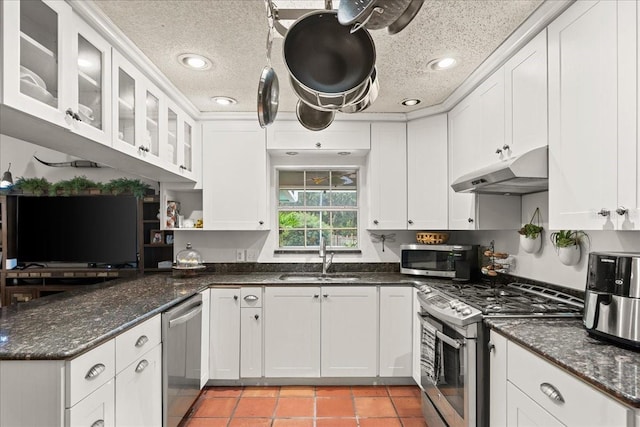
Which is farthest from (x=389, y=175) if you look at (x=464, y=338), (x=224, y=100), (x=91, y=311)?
(x=91, y=311)

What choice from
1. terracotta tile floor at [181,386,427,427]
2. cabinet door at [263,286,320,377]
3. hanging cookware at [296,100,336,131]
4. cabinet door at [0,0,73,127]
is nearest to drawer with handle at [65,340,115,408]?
cabinet door at [0,0,73,127]

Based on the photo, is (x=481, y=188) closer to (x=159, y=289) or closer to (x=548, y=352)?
(x=548, y=352)

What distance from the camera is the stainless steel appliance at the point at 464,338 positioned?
179 cm

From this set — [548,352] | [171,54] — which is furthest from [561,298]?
[171,54]

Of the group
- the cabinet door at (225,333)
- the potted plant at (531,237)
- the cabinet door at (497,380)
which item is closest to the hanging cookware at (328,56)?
the cabinet door at (497,380)

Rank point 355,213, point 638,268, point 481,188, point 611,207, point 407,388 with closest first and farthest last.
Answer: point 638,268
point 611,207
point 481,188
point 407,388
point 355,213

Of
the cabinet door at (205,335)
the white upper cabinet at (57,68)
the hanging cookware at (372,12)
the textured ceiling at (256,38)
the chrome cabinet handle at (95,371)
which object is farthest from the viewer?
the cabinet door at (205,335)

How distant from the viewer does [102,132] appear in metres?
1.80

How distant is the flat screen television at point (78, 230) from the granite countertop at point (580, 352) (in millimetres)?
3352

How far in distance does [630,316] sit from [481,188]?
1141mm

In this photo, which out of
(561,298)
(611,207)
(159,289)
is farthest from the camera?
(159,289)

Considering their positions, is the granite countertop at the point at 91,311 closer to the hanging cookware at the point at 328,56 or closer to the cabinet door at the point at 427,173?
the cabinet door at the point at 427,173

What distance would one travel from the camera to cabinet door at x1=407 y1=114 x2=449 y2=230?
3.16 meters

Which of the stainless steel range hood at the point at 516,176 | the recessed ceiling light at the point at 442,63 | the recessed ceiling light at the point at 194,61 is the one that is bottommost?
the stainless steel range hood at the point at 516,176
